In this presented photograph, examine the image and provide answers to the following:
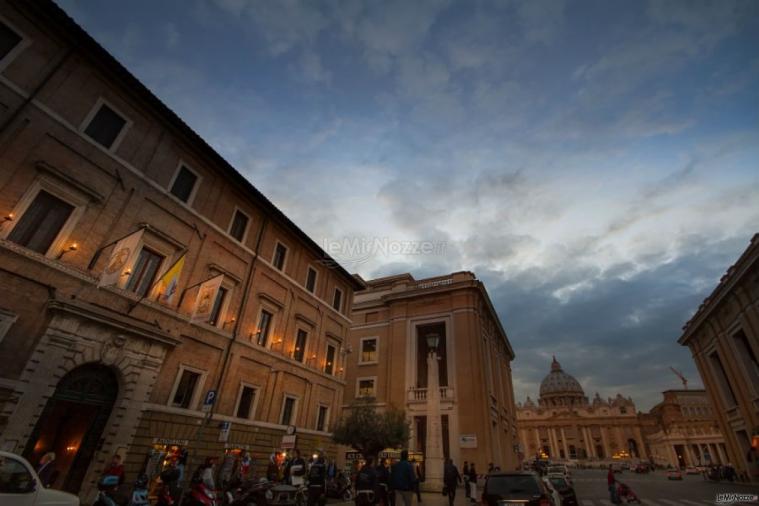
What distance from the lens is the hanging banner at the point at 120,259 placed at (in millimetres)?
11578

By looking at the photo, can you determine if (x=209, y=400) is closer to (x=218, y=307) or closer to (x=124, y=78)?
(x=218, y=307)

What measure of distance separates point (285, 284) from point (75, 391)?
10426 millimetres

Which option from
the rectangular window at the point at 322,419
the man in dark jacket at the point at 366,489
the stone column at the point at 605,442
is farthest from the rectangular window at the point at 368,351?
the stone column at the point at 605,442

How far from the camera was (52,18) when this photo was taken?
12.0m

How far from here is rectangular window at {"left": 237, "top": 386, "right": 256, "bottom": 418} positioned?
16.7 meters

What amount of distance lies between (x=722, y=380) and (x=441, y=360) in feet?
85.1

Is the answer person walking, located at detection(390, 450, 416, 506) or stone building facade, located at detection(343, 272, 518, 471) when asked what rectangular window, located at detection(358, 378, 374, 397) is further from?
person walking, located at detection(390, 450, 416, 506)

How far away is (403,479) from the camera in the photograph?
9031 millimetres

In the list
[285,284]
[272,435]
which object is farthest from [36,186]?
[272,435]

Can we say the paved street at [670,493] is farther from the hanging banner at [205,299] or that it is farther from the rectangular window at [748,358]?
the hanging banner at [205,299]

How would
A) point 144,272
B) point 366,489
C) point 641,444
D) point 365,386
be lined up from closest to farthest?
1. point 366,489
2. point 144,272
3. point 365,386
4. point 641,444

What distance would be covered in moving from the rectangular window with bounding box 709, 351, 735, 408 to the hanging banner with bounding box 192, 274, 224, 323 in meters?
42.7

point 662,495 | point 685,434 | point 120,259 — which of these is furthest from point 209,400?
point 685,434

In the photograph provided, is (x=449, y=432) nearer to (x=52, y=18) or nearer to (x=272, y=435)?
(x=272, y=435)
